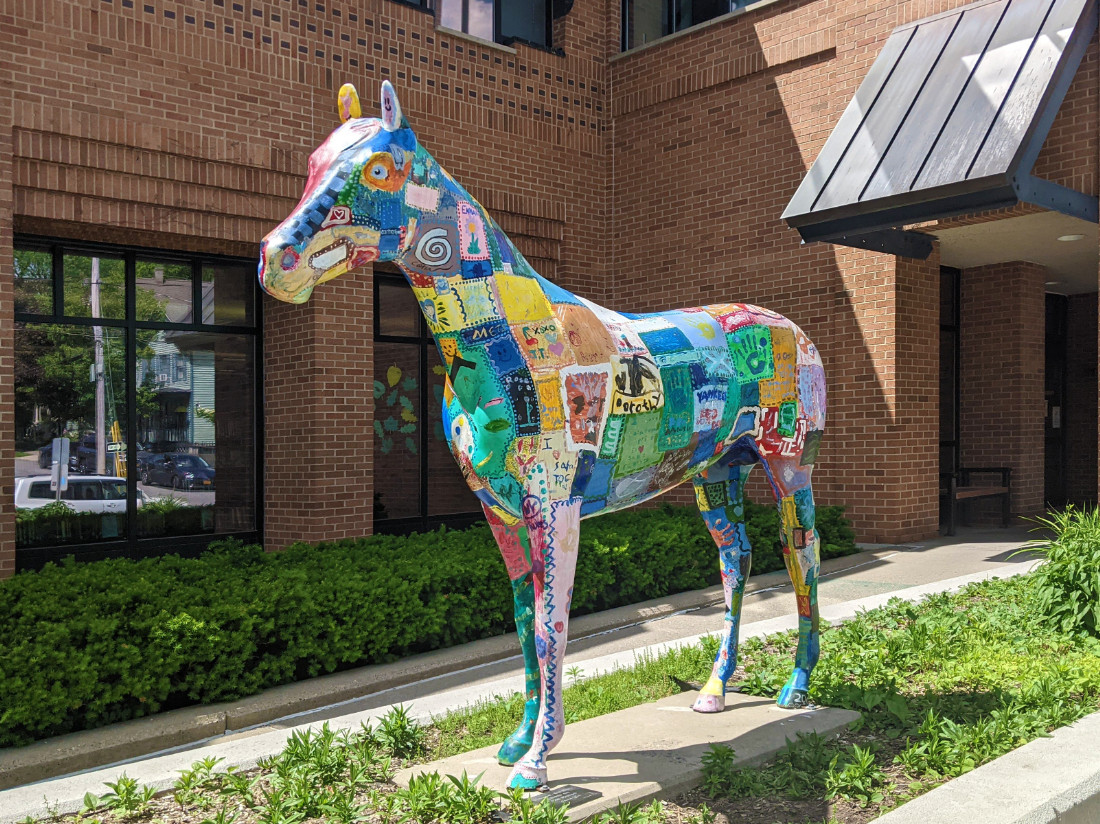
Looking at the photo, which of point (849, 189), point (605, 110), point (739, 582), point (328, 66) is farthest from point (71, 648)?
point (605, 110)

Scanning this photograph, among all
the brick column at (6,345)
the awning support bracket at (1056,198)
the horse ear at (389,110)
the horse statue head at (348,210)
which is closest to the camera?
the horse statue head at (348,210)

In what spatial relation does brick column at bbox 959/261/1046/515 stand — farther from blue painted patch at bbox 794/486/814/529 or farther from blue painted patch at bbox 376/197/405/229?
blue painted patch at bbox 376/197/405/229

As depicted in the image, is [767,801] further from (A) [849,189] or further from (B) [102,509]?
(B) [102,509]

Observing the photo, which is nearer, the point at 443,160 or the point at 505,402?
the point at 505,402

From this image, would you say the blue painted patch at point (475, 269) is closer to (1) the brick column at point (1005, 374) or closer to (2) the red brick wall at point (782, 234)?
(2) the red brick wall at point (782, 234)

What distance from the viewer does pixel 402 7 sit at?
37.0ft

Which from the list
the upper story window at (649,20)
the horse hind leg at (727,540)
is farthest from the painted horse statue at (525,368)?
the upper story window at (649,20)

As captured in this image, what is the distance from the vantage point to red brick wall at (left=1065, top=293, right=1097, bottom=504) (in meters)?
16.6

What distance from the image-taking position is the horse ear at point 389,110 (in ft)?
10.4

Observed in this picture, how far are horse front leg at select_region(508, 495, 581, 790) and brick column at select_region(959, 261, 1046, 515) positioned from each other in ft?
40.0

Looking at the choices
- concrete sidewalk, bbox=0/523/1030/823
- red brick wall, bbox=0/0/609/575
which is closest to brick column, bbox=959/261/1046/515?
concrete sidewalk, bbox=0/523/1030/823

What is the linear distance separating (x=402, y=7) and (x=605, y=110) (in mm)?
3984

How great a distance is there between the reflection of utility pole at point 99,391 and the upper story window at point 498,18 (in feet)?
17.1

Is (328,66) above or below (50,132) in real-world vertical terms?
above
